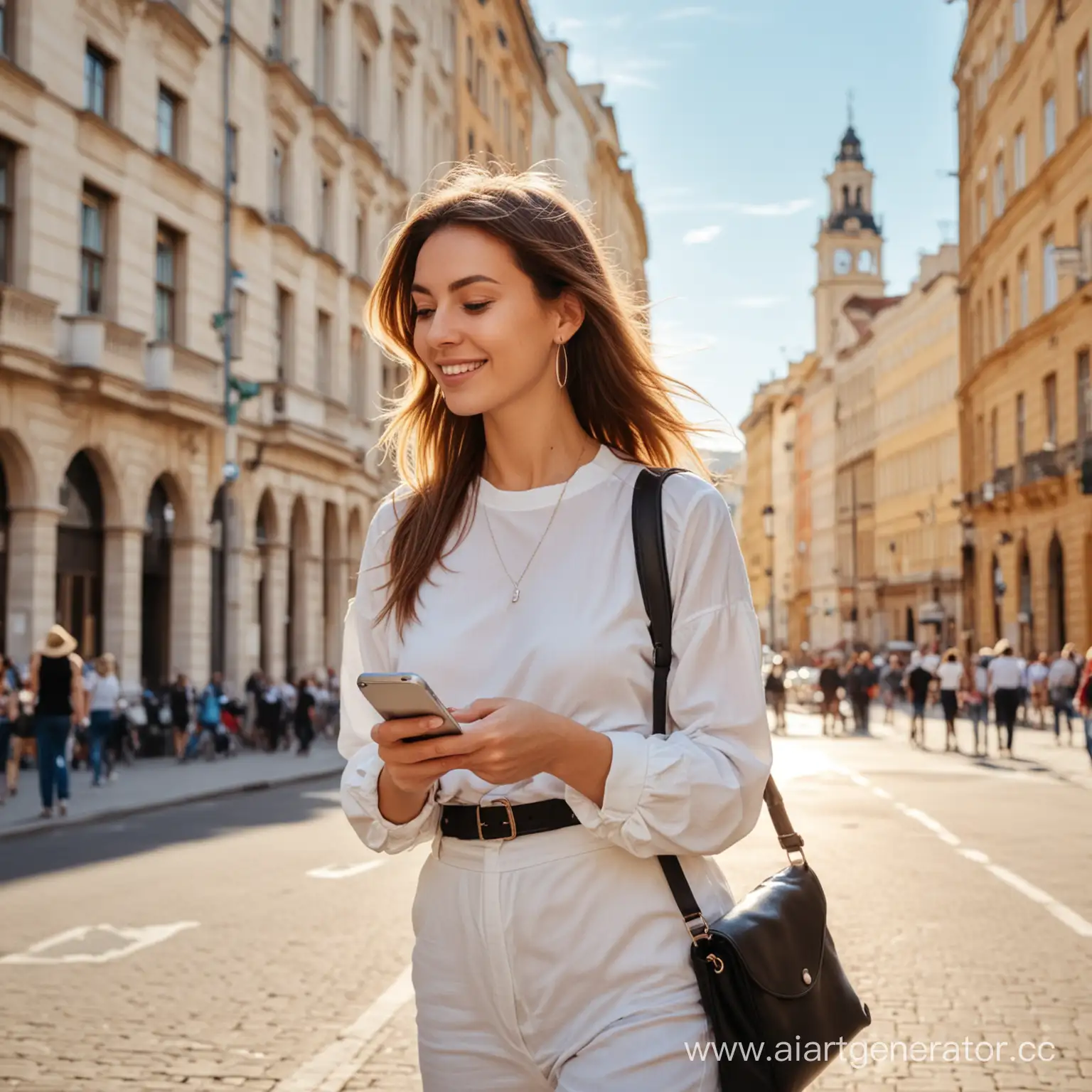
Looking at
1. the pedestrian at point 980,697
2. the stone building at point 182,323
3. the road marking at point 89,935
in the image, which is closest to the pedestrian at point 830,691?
the pedestrian at point 980,697

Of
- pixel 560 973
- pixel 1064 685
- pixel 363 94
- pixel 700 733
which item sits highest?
pixel 363 94

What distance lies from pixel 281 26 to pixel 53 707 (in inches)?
944

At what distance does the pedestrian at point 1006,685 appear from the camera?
1056 inches

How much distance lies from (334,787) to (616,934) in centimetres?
2112

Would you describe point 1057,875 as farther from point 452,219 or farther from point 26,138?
point 26,138

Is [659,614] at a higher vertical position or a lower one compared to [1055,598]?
lower

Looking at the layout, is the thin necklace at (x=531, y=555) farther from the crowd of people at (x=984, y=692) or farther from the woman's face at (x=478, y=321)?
the crowd of people at (x=984, y=692)

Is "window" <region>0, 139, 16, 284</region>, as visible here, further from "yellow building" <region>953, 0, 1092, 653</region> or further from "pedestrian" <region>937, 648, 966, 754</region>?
"yellow building" <region>953, 0, 1092, 653</region>

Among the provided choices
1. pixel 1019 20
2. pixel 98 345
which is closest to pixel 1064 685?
pixel 98 345

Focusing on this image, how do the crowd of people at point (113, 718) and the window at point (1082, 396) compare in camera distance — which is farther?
the window at point (1082, 396)

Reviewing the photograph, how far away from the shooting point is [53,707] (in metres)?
17.2

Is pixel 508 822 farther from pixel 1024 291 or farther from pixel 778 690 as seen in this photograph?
pixel 1024 291

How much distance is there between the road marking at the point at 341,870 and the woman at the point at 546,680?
30.7 ft

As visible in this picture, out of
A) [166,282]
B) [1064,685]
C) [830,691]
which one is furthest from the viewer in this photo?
[830,691]
